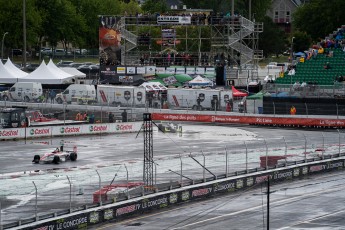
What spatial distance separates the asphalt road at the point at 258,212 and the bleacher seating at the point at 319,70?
36.5m

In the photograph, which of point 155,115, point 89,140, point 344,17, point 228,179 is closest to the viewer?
point 228,179

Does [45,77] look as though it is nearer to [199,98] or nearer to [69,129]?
[199,98]

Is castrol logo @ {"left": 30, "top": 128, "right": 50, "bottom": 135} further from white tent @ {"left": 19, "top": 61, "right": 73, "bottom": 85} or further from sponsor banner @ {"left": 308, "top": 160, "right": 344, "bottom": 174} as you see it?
white tent @ {"left": 19, "top": 61, "right": 73, "bottom": 85}

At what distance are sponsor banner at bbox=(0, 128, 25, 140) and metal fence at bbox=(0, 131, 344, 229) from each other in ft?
58.1

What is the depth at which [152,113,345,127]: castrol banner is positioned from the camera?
230 ft

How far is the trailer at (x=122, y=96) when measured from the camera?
7812cm

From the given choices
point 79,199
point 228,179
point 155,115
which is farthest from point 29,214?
point 155,115

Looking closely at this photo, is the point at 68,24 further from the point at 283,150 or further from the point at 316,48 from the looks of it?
→ the point at 283,150

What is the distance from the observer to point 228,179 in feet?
139

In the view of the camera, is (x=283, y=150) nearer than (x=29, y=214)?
No

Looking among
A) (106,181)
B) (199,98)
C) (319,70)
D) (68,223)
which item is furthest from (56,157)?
(319,70)

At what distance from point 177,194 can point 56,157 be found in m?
13.7

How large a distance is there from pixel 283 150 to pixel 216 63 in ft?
147

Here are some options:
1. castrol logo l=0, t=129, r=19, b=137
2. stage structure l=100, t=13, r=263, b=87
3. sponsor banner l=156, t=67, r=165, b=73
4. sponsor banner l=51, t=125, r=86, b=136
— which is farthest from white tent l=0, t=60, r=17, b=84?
castrol logo l=0, t=129, r=19, b=137
